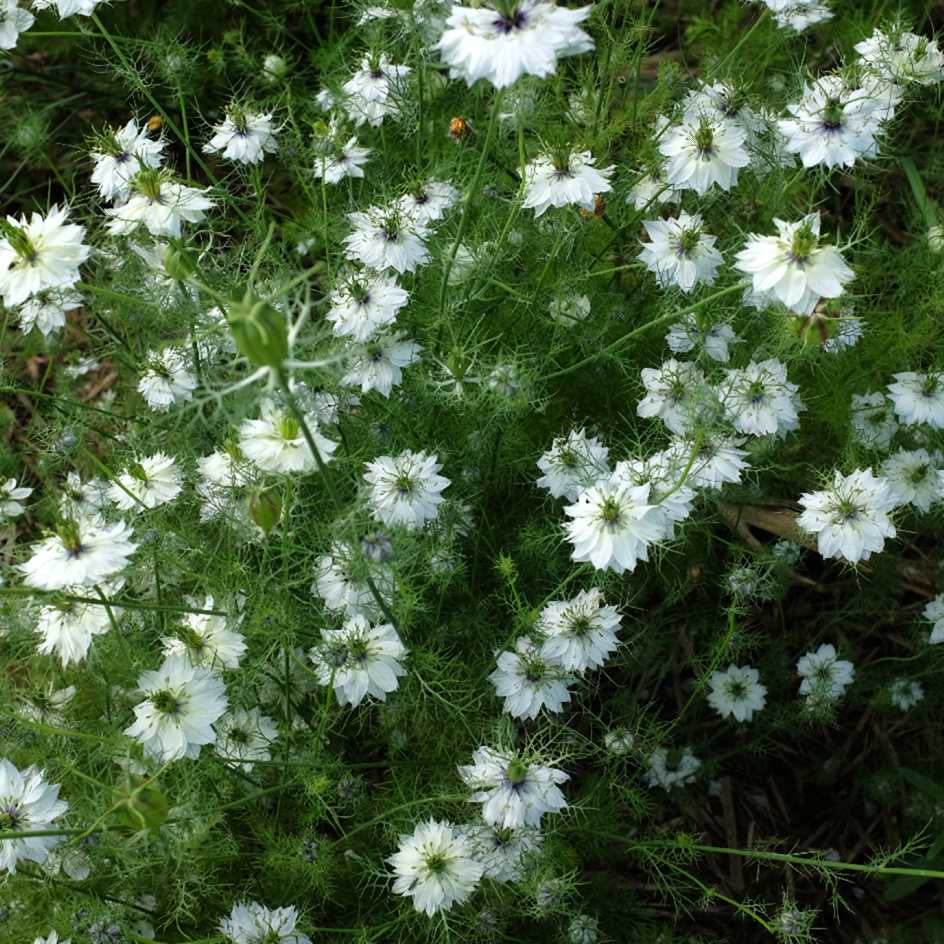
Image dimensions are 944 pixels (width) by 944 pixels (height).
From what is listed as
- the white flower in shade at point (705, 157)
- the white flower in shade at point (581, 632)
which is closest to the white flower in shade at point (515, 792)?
the white flower in shade at point (581, 632)

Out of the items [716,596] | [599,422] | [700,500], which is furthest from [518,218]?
[716,596]

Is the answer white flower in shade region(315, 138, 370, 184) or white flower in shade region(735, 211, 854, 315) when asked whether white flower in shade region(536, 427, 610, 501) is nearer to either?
white flower in shade region(735, 211, 854, 315)

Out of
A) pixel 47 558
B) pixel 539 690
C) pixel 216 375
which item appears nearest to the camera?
pixel 47 558

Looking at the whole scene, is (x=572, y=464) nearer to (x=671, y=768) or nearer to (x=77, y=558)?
(x=671, y=768)

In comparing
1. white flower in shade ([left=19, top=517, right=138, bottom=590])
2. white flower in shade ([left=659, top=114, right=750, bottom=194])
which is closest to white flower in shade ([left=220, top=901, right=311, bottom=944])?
white flower in shade ([left=19, top=517, right=138, bottom=590])

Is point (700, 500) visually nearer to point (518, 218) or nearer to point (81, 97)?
point (518, 218)

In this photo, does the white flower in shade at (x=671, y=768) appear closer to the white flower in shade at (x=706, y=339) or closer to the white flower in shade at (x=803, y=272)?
the white flower in shade at (x=706, y=339)

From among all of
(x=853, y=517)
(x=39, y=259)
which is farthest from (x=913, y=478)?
(x=39, y=259)
